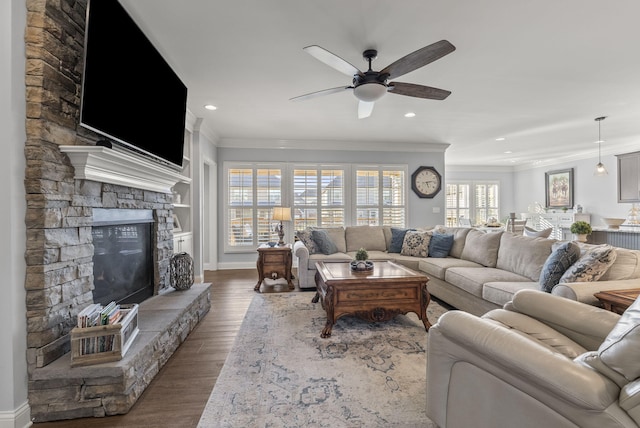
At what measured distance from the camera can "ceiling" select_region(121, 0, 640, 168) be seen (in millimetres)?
2111

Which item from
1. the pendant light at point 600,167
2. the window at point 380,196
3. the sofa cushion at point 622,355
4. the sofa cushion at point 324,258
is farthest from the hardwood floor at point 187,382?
the pendant light at point 600,167

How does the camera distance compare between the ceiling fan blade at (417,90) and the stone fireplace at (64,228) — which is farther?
the ceiling fan blade at (417,90)

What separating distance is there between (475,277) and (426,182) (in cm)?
369

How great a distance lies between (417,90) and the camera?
2701 millimetres

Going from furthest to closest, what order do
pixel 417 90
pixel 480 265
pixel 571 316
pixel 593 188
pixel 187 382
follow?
pixel 593 188 → pixel 480 265 → pixel 417 90 → pixel 187 382 → pixel 571 316

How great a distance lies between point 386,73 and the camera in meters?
2.41

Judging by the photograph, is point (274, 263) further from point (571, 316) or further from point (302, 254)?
point (571, 316)

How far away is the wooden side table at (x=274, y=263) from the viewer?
4.33 meters

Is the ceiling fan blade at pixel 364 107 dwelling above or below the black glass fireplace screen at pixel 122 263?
above

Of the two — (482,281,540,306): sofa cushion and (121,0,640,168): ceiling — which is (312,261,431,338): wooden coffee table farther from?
(121,0,640,168): ceiling

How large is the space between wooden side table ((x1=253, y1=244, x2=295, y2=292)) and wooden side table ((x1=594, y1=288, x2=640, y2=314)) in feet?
11.0

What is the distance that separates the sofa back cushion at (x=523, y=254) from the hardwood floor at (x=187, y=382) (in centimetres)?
305

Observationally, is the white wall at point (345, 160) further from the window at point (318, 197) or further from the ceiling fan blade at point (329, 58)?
the ceiling fan blade at point (329, 58)

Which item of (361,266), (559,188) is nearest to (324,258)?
(361,266)
